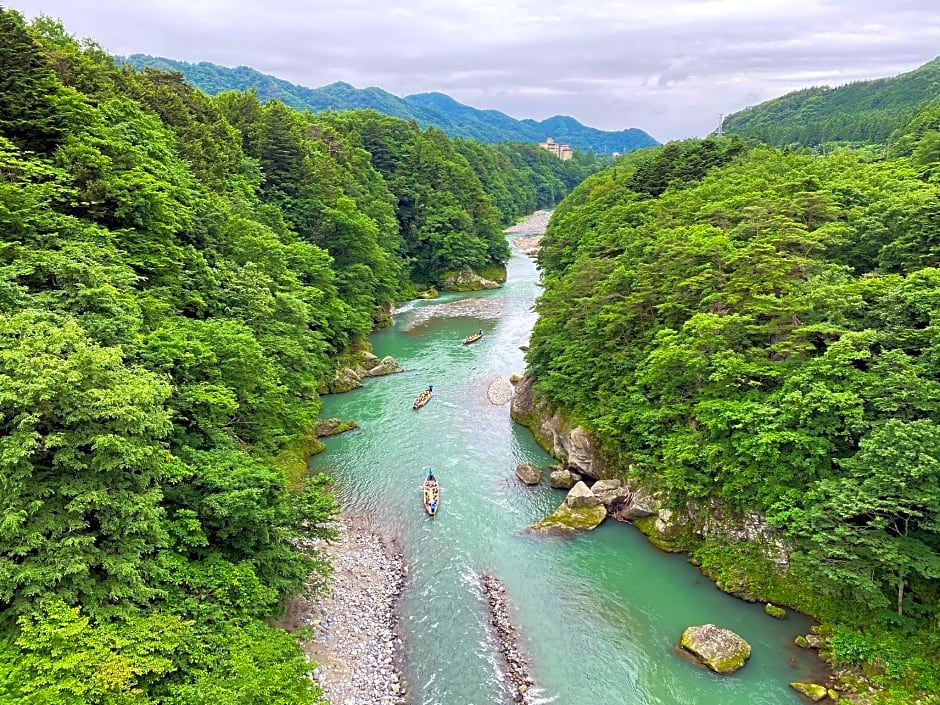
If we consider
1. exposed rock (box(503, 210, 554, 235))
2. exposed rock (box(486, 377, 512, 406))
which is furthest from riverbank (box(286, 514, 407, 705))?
exposed rock (box(503, 210, 554, 235))

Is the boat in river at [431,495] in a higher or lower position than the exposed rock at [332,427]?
lower

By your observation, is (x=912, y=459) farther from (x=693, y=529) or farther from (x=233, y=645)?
(x=233, y=645)

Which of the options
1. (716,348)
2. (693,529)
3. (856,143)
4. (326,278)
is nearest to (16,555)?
(693,529)

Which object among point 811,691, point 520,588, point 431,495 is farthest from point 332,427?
point 811,691

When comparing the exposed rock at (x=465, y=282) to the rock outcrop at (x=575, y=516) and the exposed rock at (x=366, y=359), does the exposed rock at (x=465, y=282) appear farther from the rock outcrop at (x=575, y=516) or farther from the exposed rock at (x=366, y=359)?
the rock outcrop at (x=575, y=516)

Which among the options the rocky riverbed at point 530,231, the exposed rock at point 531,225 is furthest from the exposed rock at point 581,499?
the exposed rock at point 531,225

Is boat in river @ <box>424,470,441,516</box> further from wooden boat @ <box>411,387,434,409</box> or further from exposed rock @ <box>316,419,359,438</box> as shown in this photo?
wooden boat @ <box>411,387,434,409</box>
